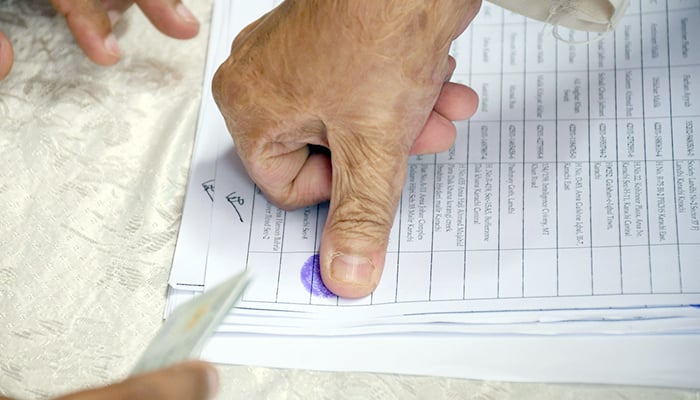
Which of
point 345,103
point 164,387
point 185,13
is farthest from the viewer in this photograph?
point 185,13

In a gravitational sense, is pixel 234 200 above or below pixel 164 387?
below

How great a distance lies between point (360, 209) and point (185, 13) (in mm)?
338

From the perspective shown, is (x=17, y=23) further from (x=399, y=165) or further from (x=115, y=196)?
(x=399, y=165)

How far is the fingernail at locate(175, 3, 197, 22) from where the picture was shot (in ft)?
2.75

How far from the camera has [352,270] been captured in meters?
0.65

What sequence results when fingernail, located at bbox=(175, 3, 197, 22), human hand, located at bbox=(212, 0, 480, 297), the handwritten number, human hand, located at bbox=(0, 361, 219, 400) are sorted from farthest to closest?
1. fingernail, located at bbox=(175, 3, 197, 22)
2. the handwritten number
3. human hand, located at bbox=(212, 0, 480, 297)
4. human hand, located at bbox=(0, 361, 219, 400)

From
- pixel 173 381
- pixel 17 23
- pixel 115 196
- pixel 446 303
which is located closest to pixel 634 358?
pixel 446 303

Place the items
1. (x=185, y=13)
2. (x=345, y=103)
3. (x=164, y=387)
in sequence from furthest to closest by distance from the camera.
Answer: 1. (x=185, y=13)
2. (x=345, y=103)
3. (x=164, y=387)

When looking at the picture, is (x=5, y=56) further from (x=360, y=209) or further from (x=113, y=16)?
(x=360, y=209)

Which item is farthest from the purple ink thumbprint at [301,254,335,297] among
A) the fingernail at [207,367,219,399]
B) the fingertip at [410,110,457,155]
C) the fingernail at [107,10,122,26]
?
the fingernail at [107,10,122,26]

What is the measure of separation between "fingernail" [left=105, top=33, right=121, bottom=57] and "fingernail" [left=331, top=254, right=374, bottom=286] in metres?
0.36

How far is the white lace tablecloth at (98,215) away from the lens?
640 mm

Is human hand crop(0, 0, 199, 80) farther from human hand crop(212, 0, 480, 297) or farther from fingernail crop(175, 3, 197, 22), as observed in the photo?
human hand crop(212, 0, 480, 297)

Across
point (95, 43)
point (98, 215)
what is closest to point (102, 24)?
point (95, 43)
